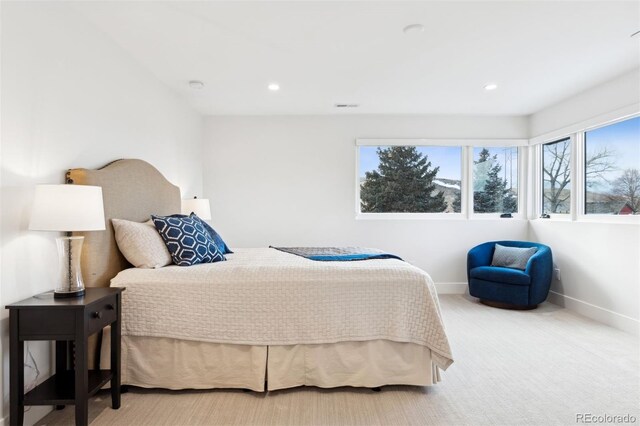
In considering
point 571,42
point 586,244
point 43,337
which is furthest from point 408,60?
point 43,337

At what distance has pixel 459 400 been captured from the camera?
2.14 meters

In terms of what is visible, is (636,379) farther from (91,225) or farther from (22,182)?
(22,182)

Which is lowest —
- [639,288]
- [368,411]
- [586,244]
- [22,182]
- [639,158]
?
[368,411]

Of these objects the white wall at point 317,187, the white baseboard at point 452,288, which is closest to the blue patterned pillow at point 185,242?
Result: the white wall at point 317,187

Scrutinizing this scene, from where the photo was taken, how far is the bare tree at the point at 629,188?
11.1ft

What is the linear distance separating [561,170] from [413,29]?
309 centimetres

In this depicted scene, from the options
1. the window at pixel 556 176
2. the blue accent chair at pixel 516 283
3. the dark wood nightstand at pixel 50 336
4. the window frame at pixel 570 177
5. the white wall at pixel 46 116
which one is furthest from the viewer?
the window at pixel 556 176

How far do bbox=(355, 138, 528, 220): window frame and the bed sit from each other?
2.74 meters

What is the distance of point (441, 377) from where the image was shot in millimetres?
2439

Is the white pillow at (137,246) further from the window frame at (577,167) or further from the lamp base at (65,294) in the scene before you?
the window frame at (577,167)

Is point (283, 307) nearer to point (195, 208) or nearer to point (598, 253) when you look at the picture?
point (195, 208)

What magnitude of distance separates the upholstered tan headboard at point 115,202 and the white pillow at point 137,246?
0.06 metres

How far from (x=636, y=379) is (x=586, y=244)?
5.96 ft

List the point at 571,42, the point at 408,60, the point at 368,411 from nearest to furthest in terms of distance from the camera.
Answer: the point at 368,411, the point at 571,42, the point at 408,60
